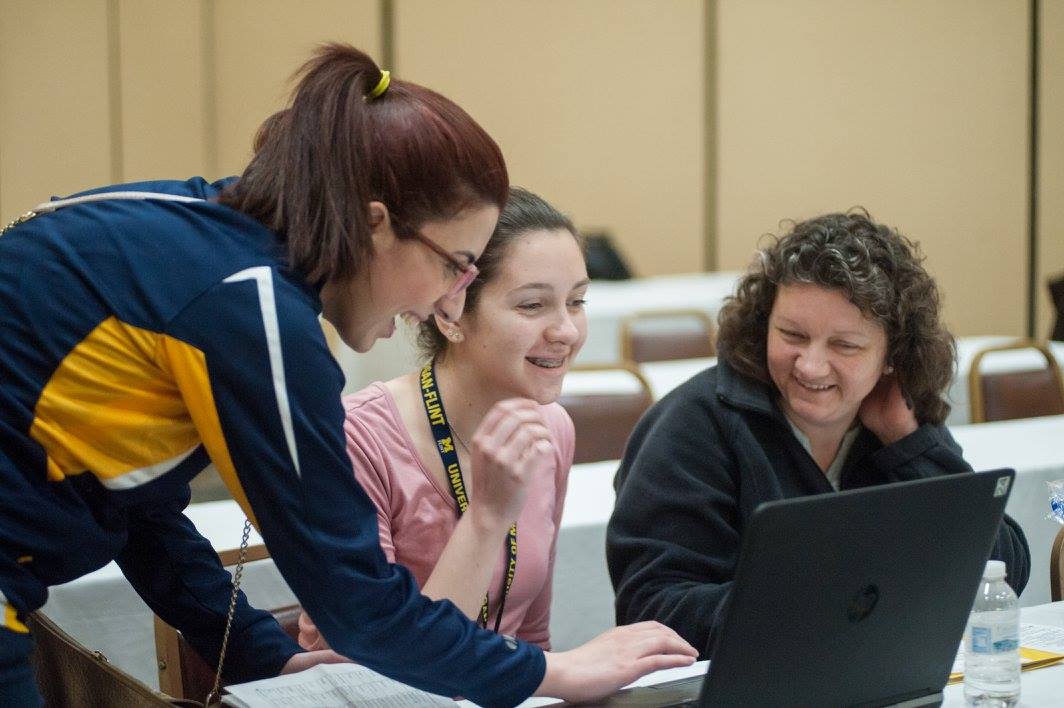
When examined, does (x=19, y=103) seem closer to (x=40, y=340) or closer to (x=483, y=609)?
(x=483, y=609)

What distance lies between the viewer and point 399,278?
1.31 m

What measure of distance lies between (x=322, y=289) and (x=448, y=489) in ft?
2.57

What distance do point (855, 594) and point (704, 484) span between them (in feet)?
2.74

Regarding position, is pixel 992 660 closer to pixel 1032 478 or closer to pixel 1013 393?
pixel 1032 478

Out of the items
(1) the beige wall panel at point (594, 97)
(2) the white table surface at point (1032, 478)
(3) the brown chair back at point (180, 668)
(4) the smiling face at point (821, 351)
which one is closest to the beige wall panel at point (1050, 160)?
(1) the beige wall panel at point (594, 97)

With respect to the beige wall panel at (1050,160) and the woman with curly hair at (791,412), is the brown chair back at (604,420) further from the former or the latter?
the beige wall panel at (1050,160)

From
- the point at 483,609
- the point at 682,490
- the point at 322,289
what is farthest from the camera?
the point at 682,490

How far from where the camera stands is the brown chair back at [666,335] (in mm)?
5053

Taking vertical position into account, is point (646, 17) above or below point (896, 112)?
above

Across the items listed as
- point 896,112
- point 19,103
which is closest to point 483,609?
point 19,103

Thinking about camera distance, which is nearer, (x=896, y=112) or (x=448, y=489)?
(x=448, y=489)

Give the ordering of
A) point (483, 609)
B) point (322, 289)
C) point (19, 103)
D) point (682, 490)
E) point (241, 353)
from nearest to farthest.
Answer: point (241, 353), point (322, 289), point (483, 609), point (682, 490), point (19, 103)

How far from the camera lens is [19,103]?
6012mm

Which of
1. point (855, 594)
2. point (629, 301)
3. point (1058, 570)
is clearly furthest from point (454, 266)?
point (629, 301)
